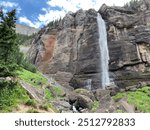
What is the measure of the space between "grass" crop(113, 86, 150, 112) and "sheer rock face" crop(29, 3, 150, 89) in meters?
5.79

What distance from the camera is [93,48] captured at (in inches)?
2178

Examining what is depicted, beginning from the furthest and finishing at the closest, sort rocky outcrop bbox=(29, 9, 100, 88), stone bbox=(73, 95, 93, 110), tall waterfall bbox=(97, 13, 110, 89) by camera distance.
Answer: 1. rocky outcrop bbox=(29, 9, 100, 88)
2. tall waterfall bbox=(97, 13, 110, 89)
3. stone bbox=(73, 95, 93, 110)

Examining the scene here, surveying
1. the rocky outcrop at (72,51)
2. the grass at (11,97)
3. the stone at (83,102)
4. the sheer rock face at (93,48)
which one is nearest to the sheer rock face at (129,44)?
the sheer rock face at (93,48)

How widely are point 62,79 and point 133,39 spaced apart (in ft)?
47.6

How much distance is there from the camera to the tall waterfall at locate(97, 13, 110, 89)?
166 feet

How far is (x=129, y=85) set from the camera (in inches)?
1863

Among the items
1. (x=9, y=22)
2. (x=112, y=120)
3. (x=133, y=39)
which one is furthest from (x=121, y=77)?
(x=112, y=120)

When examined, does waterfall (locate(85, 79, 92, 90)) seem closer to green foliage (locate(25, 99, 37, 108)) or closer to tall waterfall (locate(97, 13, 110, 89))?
tall waterfall (locate(97, 13, 110, 89))

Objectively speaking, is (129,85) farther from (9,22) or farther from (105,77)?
(9,22)

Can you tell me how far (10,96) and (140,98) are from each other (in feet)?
72.8

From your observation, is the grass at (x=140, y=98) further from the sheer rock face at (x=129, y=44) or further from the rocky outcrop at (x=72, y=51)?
the rocky outcrop at (x=72, y=51)

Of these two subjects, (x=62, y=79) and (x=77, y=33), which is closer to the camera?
(x=62, y=79)

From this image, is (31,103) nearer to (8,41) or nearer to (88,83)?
(8,41)

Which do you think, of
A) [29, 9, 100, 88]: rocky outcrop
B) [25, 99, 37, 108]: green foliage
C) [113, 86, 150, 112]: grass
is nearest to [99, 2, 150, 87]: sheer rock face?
[29, 9, 100, 88]: rocky outcrop
